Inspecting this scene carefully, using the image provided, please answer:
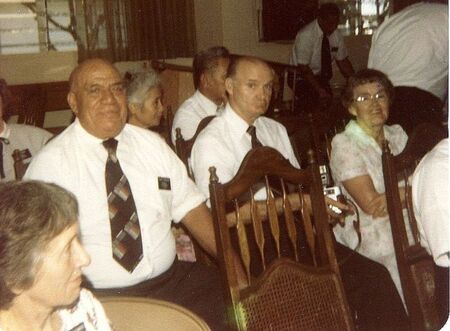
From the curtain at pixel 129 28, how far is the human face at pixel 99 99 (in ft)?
13.7

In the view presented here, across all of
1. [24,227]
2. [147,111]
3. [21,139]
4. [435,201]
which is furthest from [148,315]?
[147,111]

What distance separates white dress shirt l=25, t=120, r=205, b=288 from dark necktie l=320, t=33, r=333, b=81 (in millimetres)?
4044

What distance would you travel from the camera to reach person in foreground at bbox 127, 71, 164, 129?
3000 millimetres

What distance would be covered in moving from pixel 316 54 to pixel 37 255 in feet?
17.0

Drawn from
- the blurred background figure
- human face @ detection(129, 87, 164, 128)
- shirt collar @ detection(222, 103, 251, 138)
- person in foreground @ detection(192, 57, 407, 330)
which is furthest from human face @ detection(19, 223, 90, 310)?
human face @ detection(129, 87, 164, 128)

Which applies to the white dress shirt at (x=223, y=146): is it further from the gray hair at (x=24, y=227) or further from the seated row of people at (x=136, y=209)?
the gray hair at (x=24, y=227)

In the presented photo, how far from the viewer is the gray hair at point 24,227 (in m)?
0.96

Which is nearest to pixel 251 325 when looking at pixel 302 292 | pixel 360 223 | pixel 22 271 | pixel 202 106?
pixel 302 292

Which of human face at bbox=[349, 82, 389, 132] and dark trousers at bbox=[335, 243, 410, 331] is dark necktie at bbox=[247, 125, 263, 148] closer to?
human face at bbox=[349, 82, 389, 132]

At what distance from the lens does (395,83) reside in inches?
126

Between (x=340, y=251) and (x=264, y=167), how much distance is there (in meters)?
0.73

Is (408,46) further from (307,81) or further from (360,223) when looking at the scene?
(307,81)

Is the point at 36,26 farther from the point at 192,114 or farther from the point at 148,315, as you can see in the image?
the point at 148,315

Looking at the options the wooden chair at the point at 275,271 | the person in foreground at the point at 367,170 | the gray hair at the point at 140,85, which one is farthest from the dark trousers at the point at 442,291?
the gray hair at the point at 140,85
